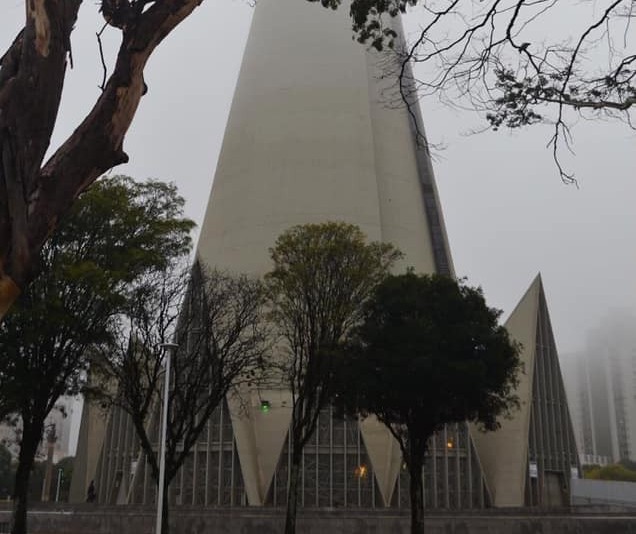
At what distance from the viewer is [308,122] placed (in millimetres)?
43750

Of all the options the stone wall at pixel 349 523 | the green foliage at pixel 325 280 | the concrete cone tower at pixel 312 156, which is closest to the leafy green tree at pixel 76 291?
the green foliage at pixel 325 280

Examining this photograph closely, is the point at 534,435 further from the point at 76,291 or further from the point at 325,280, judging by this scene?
the point at 76,291

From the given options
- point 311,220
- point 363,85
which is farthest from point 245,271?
point 363,85

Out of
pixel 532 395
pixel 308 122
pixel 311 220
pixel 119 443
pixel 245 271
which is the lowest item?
pixel 119 443

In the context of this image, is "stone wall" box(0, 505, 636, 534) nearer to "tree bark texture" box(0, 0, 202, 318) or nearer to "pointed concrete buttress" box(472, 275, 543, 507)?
"pointed concrete buttress" box(472, 275, 543, 507)

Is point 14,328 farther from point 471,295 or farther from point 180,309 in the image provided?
point 471,295

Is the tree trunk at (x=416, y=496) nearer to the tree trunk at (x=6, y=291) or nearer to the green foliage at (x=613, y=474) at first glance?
the tree trunk at (x=6, y=291)

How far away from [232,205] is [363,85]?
37.7ft

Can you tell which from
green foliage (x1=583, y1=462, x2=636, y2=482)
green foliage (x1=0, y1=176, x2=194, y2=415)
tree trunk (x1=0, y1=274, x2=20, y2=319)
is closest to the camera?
tree trunk (x1=0, y1=274, x2=20, y2=319)

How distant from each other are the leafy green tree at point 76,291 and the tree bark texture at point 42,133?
14275mm

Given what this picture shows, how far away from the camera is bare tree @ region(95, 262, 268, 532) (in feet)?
73.4

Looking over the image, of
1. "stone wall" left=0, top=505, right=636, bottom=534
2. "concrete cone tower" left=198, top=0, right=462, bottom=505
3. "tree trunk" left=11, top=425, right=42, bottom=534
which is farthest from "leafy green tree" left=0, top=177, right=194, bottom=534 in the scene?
"concrete cone tower" left=198, top=0, right=462, bottom=505

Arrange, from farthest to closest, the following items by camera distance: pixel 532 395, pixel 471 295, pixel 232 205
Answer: pixel 232 205 < pixel 532 395 < pixel 471 295

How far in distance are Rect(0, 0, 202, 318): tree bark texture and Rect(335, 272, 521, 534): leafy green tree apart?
17205mm
